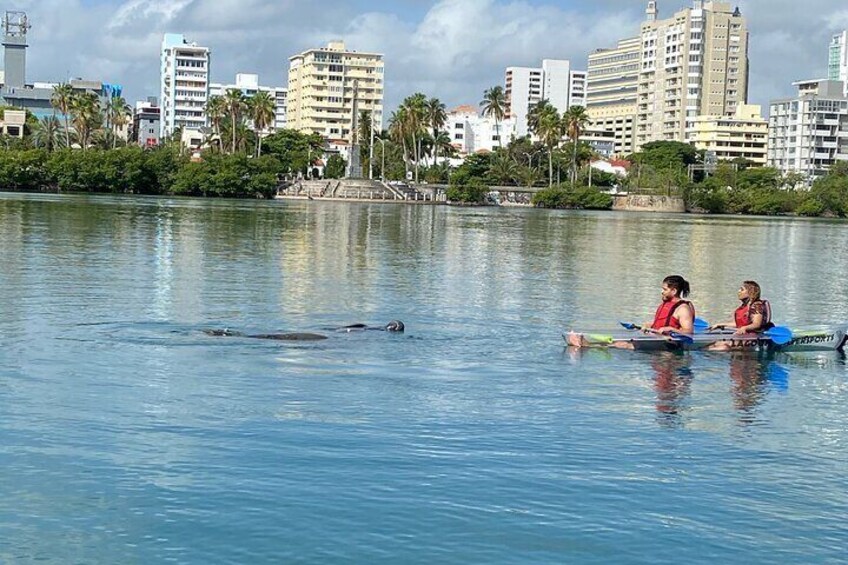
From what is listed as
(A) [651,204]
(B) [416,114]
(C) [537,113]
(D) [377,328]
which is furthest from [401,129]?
(D) [377,328]

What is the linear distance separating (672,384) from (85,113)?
15091 cm

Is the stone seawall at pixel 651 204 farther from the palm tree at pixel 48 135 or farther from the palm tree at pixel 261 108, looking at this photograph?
the palm tree at pixel 48 135

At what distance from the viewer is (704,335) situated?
24.0 m

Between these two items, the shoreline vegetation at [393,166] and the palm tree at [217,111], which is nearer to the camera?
the shoreline vegetation at [393,166]

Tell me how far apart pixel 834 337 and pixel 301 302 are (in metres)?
13.4

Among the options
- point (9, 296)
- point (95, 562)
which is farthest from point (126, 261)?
point (95, 562)

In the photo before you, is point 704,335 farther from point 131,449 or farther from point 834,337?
point 131,449

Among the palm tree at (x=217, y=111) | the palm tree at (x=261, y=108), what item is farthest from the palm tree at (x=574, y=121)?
the palm tree at (x=217, y=111)

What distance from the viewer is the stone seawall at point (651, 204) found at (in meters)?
170

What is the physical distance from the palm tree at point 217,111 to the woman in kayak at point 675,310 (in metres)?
151

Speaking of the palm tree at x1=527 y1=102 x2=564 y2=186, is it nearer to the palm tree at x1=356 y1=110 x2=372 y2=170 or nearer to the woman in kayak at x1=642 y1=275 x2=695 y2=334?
the palm tree at x1=356 y1=110 x2=372 y2=170

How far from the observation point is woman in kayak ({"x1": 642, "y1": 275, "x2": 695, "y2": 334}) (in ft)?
76.3

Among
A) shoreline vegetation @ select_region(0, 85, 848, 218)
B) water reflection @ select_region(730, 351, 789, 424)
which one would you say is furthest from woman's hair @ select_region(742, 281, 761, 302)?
shoreline vegetation @ select_region(0, 85, 848, 218)

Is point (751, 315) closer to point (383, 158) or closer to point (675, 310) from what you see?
point (675, 310)
